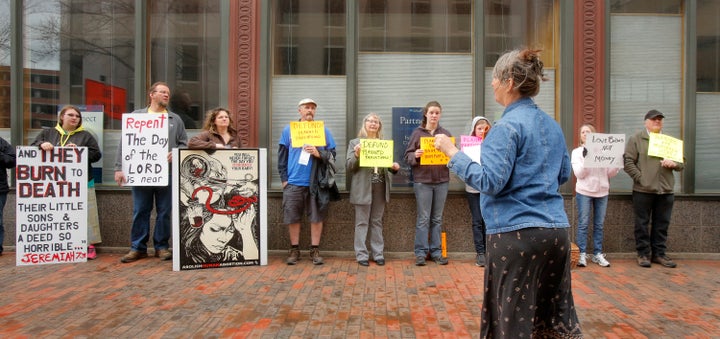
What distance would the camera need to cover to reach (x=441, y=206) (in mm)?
7172

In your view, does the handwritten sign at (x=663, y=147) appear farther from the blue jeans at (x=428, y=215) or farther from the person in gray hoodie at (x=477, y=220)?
the blue jeans at (x=428, y=215)

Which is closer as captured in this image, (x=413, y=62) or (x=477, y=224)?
(x=477, y=224)

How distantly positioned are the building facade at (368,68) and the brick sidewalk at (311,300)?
3.71ft

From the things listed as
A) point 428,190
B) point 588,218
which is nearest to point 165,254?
point 428,190

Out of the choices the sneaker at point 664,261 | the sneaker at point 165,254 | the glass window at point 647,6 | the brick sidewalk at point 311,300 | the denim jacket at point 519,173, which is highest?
the glass window at point 647,6

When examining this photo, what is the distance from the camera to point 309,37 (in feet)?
26.0

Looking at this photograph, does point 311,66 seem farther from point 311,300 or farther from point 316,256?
point 311,300

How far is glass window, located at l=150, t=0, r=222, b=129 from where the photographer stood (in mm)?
7938

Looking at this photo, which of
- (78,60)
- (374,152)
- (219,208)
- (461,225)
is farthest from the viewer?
(78,60)

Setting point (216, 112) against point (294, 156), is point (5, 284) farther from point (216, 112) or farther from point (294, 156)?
point (294, 156)

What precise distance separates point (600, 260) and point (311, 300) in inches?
A: 162

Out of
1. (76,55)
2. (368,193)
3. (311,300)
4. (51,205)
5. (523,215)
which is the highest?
(76,55)

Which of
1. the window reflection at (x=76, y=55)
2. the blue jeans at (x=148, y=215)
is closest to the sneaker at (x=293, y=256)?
the blue jeans at (x=148, y=215)

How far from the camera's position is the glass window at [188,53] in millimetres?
7938
